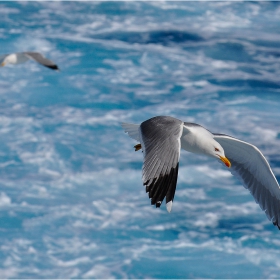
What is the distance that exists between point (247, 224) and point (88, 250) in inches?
94.5

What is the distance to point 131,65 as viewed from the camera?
15633 millimetres

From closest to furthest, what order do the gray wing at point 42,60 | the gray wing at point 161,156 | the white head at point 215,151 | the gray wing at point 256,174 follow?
the gray wing at point 161,156 → the white head at point 215,151 → the gray wing at point 256,174 → the gray wing at point 42,60

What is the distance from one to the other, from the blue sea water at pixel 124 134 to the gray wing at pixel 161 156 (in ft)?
13.9

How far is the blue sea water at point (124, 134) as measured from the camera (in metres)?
10.1

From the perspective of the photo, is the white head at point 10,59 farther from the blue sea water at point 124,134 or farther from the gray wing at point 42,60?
the blue sea water at point 124,134

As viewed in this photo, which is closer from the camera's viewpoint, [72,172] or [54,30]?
[72,172]

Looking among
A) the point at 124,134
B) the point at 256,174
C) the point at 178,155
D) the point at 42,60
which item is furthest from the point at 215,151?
the point at 124,134

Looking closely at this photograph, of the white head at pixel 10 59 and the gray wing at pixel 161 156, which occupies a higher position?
the gray wing at pixel 161 156

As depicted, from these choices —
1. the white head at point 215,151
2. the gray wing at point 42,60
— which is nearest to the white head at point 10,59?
the gray wing at point 42,60

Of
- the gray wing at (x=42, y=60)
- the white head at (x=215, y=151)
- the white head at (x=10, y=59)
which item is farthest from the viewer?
the white head at (x=10, y=59)

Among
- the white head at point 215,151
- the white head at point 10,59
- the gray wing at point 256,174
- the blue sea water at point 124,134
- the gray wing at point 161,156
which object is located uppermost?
the gray wing at point 161,156

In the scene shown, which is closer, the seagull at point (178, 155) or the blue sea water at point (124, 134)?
the seagull at point (178, 155)

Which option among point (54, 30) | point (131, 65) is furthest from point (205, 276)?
point (54, 30)

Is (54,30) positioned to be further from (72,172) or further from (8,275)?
(8,275)
